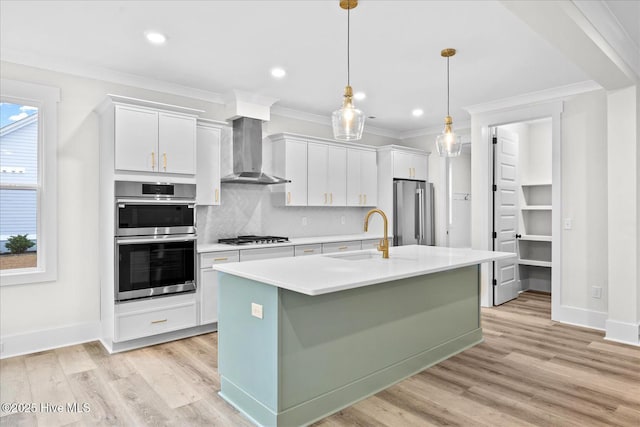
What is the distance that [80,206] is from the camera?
3.78m

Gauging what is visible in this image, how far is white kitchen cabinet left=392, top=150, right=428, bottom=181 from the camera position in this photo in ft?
20.1

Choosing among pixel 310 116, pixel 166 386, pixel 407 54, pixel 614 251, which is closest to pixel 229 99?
pixel 310 116

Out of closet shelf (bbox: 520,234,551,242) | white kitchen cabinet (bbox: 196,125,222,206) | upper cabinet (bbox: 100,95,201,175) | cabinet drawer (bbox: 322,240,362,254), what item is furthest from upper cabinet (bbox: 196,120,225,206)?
closet shelf (bbox: 520,234,551,242)

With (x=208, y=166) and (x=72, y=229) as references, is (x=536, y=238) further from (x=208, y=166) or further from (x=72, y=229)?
(x=72, y=229)

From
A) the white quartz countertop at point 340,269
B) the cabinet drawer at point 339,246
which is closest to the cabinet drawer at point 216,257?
the cabinet drawer at point 339,246

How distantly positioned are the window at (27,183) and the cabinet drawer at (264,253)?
1766mm

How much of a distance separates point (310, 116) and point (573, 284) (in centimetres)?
390

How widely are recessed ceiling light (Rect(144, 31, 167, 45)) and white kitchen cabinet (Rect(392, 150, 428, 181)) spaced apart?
3.83 m

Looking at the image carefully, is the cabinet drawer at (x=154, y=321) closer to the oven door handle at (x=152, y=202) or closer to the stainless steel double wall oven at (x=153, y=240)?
the stainless steel double wall oven at (x=153, y=240)

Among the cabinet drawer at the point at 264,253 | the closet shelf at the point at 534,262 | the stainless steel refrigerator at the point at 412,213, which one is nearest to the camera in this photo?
the cabinet drawer at the point at 264,253

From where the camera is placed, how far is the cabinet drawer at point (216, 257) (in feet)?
13.1

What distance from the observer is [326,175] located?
5.55 meters

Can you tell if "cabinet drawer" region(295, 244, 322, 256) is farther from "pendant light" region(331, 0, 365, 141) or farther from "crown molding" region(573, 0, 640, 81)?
"crown molding" region(573, 0, 640, 81)

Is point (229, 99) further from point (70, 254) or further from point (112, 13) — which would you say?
point (70, 254)
